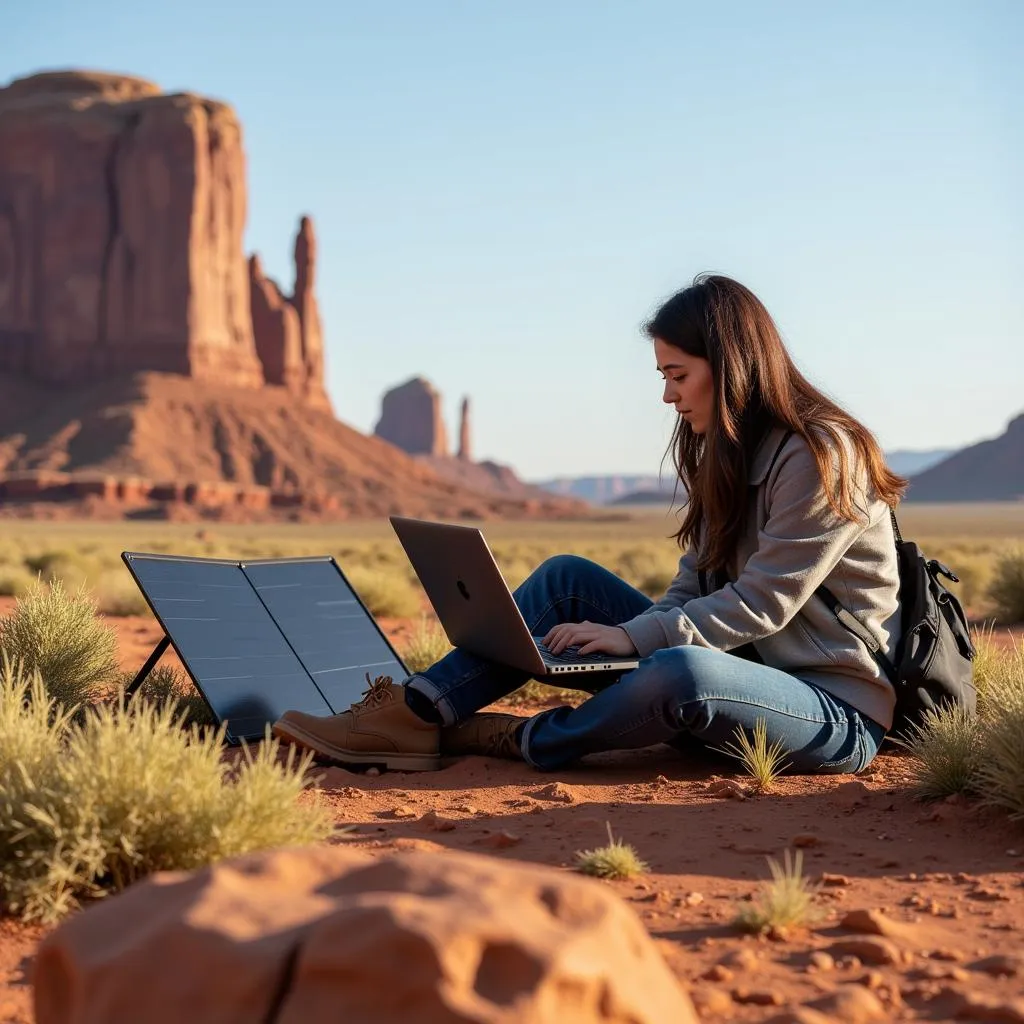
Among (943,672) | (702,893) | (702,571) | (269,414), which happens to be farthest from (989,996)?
(269,414)

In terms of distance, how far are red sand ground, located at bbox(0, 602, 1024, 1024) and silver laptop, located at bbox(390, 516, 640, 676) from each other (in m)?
0.50

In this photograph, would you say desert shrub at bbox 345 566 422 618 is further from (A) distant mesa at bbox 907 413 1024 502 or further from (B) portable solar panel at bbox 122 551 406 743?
(A) distant mesa at bbox 907 413 1024 502

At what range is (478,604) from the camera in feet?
16.5

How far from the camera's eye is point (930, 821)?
14.9 ft

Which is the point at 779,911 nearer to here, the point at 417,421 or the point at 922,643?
the point at 922,643

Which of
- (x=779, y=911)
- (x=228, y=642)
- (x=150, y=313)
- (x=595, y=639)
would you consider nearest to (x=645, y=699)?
(x=595, y=639)

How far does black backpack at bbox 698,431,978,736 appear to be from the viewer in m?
4.92

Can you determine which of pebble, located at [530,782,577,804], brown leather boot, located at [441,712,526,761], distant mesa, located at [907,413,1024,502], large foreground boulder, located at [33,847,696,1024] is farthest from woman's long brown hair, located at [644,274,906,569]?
distant mesa, located at [907,413,1024,502]

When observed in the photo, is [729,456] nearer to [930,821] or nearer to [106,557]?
[930,821]

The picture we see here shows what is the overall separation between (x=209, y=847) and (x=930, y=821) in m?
2.46

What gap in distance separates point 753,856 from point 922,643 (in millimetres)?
1320

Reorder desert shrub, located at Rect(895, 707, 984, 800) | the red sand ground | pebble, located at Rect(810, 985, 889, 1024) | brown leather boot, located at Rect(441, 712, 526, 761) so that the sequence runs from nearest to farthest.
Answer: pebble, located at Rect(810, 985, 889, 1024), the red sand ground, desert shrub, located at Rect(895, 707, 984, 800), brown leather boot, located at Rect(441, 712, 526, 761)

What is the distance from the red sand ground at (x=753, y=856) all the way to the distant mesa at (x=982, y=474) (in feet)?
510

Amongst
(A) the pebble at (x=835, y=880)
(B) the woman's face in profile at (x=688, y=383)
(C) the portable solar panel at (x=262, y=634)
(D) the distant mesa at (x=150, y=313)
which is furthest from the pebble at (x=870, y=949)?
(D) the distant mesa at (x=150, y=313)
